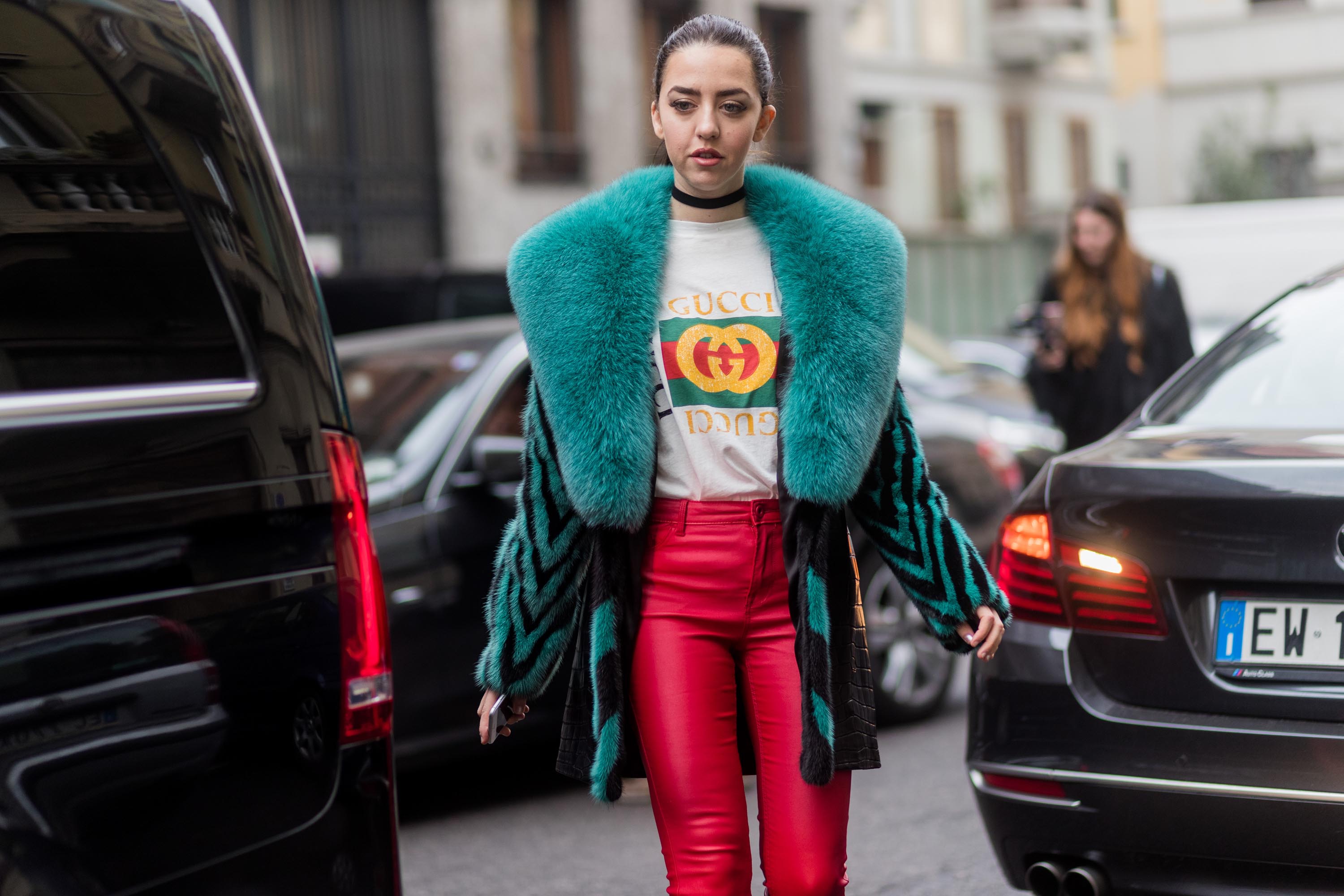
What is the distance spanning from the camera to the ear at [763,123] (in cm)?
296

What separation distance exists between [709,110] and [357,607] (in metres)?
0.93

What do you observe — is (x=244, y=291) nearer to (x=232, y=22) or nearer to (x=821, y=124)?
(x=232, y=22)

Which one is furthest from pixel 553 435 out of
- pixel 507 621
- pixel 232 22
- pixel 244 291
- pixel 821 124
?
pixel 821 124

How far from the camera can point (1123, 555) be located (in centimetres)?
348

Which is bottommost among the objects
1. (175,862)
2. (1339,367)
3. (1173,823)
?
(1173,823)

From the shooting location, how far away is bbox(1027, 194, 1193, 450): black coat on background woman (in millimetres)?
6973

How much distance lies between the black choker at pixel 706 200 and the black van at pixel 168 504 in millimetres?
631

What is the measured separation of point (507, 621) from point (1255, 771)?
1.37 meters

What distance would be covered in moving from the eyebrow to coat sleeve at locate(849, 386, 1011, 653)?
58 cm

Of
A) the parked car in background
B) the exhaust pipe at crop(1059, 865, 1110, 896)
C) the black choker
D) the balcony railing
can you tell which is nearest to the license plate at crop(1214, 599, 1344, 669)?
the exhaust pipe at crop(1059, 865, 1110, 896)

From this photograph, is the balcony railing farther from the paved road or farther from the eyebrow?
the eyebrow

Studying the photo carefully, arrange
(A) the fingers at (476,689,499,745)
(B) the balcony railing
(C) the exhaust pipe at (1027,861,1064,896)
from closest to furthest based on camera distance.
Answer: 1. (A) the fingers at (476,689,499,745)
2. (C) the exhaust pipe at (1027,861,1064,896)
3. (B) the balcony railing

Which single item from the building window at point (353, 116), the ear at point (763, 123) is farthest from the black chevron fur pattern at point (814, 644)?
the building window at point (353, 116)

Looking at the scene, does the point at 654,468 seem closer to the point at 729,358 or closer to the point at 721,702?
the point at 729,358
